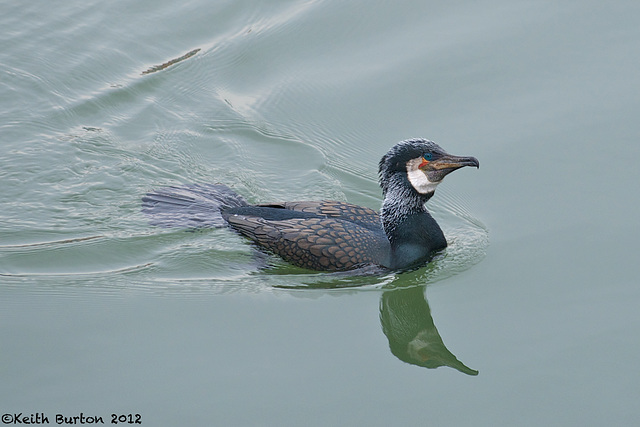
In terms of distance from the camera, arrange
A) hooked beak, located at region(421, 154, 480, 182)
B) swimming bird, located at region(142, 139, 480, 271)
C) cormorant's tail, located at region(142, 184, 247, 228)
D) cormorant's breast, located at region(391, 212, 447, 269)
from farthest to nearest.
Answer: cormorant's tail, located at region(142, 184, 247, 228)
cormorant's breast, located at region(391, 212, 447, 269)
swimming bird, located at region(142, 139, 480, 271)
hooked beak, located at region(421, 154, 480, 182)

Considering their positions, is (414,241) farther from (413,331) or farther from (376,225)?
(413,331)

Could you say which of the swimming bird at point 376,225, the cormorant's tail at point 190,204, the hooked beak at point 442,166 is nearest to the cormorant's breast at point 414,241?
the swimming bird at point 376,225

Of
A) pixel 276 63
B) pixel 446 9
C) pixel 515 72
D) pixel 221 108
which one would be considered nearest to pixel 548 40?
pixel 515 72

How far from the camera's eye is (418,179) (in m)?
7.55

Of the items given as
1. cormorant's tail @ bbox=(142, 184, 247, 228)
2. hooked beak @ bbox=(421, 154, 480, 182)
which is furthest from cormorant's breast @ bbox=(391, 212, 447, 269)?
cormorant's tail @ bbox=(142, 184, 247, 228)

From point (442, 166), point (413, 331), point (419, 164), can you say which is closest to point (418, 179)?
point (419, 164)

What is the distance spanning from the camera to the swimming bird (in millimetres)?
7492

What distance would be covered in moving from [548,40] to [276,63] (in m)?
3.32

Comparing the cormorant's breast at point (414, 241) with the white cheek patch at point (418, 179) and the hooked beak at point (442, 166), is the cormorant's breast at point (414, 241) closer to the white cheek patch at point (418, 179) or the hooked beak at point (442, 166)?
the white cheek patch at point (418, 179)

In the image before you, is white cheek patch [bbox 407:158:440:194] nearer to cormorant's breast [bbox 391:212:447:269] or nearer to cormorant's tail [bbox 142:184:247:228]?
cormorant's breast [bbox 391:212:447:269]

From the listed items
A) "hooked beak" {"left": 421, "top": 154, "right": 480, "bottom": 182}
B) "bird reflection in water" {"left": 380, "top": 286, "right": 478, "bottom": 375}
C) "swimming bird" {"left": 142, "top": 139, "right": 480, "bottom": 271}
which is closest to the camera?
"bird reflection in water" {"left": 380, "top": 286, "right": 478, "bottom": 375}

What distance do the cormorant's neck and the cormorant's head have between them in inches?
1.2

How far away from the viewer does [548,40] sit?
10.1m

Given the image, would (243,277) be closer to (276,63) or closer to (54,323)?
(54,323)
